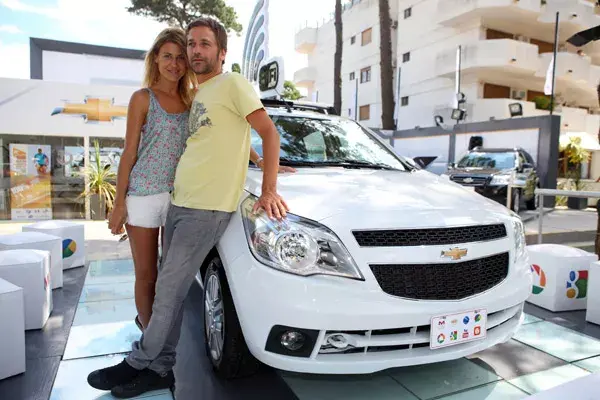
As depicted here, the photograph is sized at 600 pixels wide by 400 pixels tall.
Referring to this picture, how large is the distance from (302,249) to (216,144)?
25.4 inches

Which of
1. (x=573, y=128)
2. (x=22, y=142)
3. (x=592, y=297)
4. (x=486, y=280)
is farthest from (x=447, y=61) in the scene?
(x=486, y=280)

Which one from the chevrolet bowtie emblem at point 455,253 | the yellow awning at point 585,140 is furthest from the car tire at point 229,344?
the yellow awning at point 585,140

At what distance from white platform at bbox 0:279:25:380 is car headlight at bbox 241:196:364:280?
149 cm

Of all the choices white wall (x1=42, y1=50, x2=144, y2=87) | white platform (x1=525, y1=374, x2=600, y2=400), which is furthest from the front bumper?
white wall (x1=42, y1=50, x2=144, y2=87)

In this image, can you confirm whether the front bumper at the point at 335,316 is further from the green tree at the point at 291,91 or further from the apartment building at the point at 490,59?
the green tree at the point at 291,91

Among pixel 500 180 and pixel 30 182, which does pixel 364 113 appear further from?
pixel 30 182

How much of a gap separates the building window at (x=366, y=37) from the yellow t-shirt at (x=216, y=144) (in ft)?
91.0

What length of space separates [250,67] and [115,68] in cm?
572

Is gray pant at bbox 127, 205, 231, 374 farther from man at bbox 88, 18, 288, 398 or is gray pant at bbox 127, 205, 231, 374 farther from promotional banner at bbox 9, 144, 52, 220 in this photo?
promotional banner at bbox 9, 144, 52, 220

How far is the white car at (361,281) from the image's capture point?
6.43ft

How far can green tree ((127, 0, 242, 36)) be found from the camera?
21141mm

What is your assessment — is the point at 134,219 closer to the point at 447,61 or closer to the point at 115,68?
the point at 115,68

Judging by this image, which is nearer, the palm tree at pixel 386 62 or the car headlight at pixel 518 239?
the car headlight at pixel 518 239

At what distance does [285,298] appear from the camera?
194 cm
